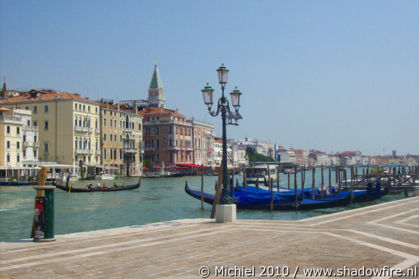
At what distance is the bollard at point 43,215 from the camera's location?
274 inches

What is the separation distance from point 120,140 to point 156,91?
99.8 feet

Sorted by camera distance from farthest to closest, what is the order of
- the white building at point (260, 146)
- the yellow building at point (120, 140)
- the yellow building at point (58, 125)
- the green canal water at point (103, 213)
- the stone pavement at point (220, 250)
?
the white building at point (260, 146) < the yellow building at point (120, 140) < the yellow building at point (58, 125) < the green canal water at point (103, 213) < the stone pavement at point (220, 250)

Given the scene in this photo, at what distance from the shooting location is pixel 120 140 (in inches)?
2323

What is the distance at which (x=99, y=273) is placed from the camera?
4902mm

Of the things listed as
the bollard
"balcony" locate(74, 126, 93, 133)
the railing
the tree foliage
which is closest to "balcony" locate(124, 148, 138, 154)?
"balcony" locate(74, 126, 93, 133)

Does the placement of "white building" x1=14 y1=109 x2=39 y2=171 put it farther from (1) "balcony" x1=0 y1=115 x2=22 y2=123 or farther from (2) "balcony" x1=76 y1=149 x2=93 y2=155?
(2) "balcony" x1=76 y1=149 x2=93 y2=155

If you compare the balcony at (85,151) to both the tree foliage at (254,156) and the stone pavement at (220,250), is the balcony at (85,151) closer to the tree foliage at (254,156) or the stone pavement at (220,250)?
the stone pavement at (220,250)

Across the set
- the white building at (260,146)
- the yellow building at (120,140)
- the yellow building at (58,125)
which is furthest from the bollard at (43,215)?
the white building at (260,146)

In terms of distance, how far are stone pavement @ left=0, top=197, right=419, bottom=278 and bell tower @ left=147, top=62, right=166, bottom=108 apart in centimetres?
8011

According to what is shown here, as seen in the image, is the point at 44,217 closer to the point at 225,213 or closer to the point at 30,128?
the point at 225,213

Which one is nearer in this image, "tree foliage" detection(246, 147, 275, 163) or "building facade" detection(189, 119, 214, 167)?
"building facade" detection(189, 119, 214, 167)

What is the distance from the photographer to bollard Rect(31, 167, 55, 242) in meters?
6.96

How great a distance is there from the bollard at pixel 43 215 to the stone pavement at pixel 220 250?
17cm

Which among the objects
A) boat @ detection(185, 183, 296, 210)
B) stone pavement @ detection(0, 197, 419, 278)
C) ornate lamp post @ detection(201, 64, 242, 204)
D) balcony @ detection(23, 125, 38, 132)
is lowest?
boat @ detection(185, 183, 296, 210)
